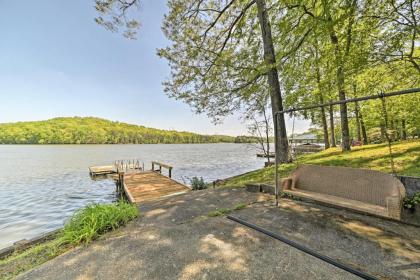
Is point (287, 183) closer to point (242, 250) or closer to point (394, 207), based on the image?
point (394, 207)

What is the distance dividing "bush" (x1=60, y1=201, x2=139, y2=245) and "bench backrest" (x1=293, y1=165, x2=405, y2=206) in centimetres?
380

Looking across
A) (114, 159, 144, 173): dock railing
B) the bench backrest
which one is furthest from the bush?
(114, 159, 144, 173): dock railing

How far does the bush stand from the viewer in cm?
336

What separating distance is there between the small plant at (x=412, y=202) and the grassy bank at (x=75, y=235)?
508cm

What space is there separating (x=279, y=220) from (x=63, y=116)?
149934mm

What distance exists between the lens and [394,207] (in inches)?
108

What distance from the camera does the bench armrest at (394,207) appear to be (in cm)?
273

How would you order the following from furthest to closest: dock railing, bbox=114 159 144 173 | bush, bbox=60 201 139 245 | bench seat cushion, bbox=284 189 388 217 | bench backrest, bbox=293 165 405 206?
dock railing, bbox=114 159 144 173
bush, bbox=60 201 139 245
bench backrest, bbox=293 165 405 206
bench seat cushion, bbox=284 189 388 217

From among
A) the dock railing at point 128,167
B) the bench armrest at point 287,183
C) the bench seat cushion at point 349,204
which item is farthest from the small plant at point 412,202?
the dock railing at point 128,167

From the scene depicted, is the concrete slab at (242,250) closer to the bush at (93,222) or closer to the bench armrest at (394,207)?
the bush at (93,222)

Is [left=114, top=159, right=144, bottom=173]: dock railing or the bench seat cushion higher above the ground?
the bench seat cushion

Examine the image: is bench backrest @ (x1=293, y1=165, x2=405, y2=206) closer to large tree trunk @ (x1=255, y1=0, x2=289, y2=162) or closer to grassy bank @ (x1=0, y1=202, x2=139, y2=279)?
grassy bank @ (x1=0, y1=202, x2=139, y2=279)

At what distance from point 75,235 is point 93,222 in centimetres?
31

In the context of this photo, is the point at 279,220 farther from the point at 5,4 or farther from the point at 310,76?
the point at 5,4
